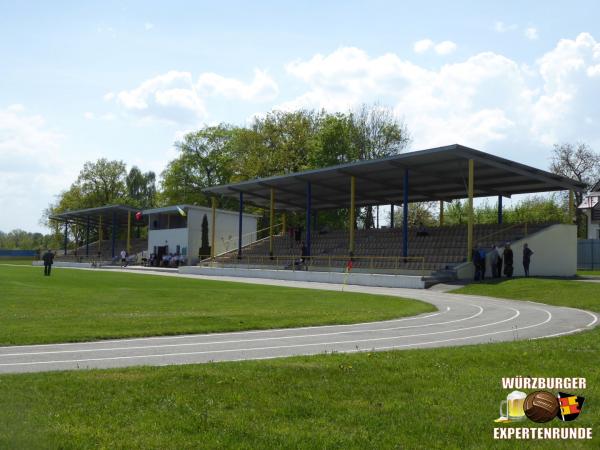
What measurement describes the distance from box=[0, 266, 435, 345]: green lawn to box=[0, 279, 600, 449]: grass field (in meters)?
4.86

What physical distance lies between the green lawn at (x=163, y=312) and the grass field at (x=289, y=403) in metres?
4.86

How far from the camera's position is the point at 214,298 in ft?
72.7

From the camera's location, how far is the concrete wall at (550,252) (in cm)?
3438

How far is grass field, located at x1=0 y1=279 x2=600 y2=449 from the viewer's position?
5.25 meters

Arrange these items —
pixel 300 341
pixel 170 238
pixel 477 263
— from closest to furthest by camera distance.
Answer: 1. pixel 300 341
2. pixel 477 263
3. pixel 170 238

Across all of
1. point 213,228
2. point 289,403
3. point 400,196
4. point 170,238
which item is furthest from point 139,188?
point 289,403

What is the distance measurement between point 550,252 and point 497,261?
5003 mm

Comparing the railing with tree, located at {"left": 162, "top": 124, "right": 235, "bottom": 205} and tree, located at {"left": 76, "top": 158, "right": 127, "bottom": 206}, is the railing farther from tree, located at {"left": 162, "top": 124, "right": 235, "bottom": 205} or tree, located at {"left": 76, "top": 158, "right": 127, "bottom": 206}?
tree, located at {"left": 76, "top": 158, "right": 127, "bottom": 206}

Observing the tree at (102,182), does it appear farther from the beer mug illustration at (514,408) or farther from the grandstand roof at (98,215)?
the beer mug illustration at (514,408)

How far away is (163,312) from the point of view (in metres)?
16.6

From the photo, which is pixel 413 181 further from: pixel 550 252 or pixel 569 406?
pixel 569 406

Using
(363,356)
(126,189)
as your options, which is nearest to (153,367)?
(363,356)

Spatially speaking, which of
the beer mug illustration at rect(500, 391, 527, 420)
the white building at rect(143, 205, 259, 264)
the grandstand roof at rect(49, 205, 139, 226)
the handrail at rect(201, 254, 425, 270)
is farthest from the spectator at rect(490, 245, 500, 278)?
the grandstand roof at rect(49, 205, 139, 226)

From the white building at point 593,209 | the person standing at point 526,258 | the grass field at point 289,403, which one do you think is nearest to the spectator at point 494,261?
the person standing at point 526,258
